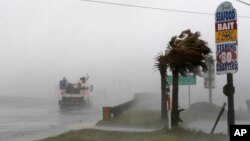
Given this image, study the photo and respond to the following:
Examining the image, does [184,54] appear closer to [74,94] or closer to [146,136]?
[146,136]

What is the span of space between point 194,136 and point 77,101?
3536 cm

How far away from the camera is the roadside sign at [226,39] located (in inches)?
687

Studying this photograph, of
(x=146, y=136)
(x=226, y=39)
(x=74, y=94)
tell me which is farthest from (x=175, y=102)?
(x=74, y=94)

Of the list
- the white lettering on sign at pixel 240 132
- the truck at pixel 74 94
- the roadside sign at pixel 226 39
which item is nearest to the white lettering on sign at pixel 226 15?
the roadside sign at pixel 226 39

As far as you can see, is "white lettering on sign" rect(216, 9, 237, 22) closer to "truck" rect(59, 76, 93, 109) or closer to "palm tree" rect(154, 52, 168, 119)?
"palm tree" rect(154, 52, 168, 119)

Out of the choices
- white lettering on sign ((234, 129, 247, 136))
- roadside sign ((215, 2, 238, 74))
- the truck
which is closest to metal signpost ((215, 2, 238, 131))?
roadside sign ((215, 2, 238, 74))

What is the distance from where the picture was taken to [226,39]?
1764cm

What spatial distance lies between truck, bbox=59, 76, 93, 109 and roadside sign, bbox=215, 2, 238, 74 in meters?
37.2

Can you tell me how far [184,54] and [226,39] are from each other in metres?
4.12

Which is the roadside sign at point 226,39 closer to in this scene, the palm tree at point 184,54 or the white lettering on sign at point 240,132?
the palm tree at point 184,54

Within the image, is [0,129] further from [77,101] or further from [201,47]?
[77,101]

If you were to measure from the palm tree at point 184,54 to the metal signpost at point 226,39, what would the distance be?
11.4ft

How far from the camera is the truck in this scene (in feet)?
177

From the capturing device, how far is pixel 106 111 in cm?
3072
